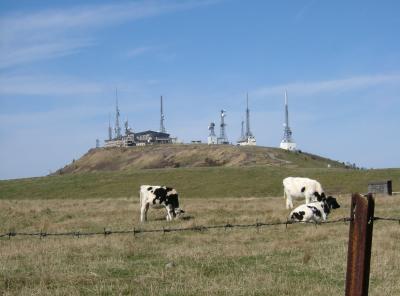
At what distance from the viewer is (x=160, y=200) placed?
99.5ft

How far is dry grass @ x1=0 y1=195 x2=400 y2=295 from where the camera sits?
10461 millimetres

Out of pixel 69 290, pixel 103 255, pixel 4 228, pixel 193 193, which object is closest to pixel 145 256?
pixel 103 255

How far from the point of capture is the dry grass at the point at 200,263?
10.5 m

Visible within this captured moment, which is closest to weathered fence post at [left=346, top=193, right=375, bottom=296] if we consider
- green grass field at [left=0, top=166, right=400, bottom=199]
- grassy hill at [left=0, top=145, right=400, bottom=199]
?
grassy hill at [left=0, top=145, right=400, bottom=199]

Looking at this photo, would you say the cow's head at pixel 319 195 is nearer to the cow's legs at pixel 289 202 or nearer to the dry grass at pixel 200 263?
the cow's legs at pixel 289 202

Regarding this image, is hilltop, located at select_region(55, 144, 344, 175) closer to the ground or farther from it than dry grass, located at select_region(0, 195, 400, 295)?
farther from it

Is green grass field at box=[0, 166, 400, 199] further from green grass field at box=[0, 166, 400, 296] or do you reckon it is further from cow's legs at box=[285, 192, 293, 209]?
green grass field at box=[0, 166, 400, 296]

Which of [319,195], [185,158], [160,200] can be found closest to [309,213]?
[319,195]

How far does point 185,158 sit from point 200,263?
148 m

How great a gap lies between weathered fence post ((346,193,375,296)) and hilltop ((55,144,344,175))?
4806 inches

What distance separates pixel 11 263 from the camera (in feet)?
44.7

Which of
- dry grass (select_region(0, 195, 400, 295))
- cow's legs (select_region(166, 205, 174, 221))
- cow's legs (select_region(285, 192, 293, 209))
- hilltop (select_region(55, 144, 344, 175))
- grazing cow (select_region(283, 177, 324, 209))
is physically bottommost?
dry grass (select_region(0, 195, 400, 295))

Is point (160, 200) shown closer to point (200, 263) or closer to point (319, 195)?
point (319, 195)

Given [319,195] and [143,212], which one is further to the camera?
[319,195]
